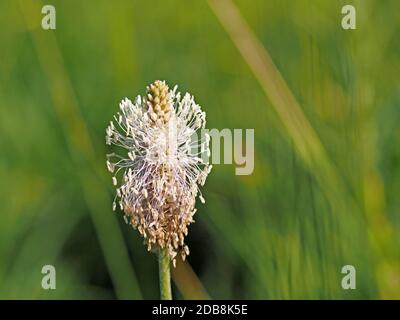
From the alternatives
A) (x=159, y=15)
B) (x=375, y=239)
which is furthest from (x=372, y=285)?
(x=159, y=15)

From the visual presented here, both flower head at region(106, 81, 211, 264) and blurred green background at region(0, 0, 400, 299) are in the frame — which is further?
flower head at region(106, 81, 211, 264)

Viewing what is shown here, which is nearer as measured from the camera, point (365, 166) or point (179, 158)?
point (365, 166)

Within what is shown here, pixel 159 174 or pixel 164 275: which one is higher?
pixel 159 174

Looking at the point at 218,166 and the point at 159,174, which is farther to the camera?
the point at 218,166

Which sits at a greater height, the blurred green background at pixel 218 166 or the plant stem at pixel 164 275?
the blurred green background at pixel 218 166
